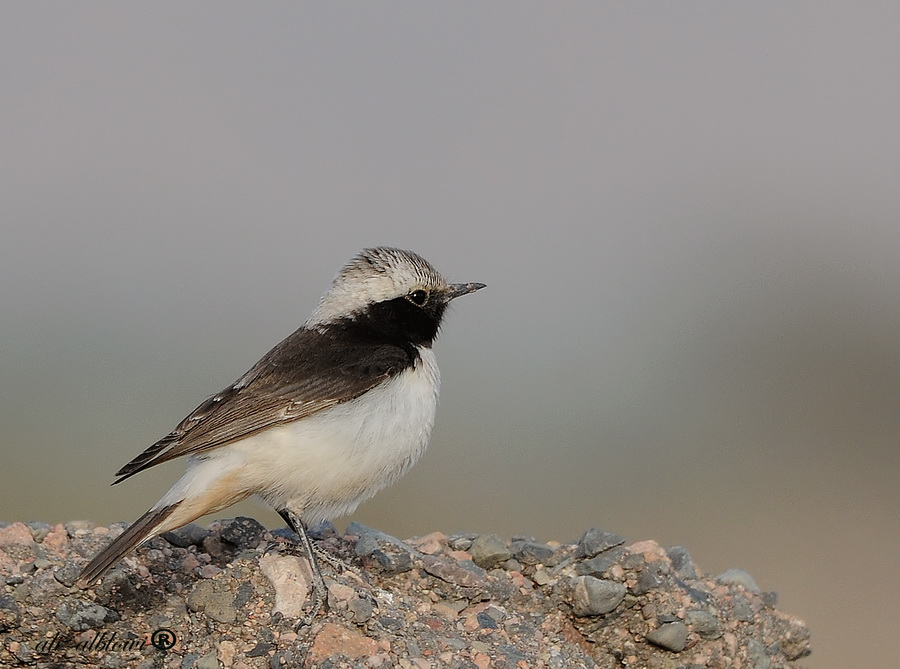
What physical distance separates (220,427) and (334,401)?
2.30ft

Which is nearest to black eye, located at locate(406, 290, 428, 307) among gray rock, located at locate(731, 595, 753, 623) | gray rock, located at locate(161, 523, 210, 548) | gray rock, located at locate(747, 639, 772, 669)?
gray rock, located at locate(161, 523, 210, 548)

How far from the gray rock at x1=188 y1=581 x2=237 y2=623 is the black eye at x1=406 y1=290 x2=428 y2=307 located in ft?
8.06

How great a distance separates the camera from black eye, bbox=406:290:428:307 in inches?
288

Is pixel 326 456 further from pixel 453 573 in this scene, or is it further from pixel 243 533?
pixel 453 573

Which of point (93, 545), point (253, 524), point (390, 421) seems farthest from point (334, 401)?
point (93, 545)

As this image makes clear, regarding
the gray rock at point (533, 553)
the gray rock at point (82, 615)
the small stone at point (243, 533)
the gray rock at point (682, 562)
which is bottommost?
the gray rock at point (82, 615)

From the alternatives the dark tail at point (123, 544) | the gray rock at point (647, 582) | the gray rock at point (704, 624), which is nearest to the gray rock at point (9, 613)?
the dark tail at point (123, 544)

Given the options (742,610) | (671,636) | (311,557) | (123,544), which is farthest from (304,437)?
(742,610)

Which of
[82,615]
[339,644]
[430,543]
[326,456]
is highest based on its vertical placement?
[430,543]

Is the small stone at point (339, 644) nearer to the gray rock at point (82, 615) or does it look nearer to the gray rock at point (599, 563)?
the gray rock at point (82, 615)

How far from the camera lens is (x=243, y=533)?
21.9 ft

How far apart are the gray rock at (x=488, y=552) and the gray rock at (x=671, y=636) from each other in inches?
46.1

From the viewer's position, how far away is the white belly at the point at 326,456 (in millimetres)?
6188

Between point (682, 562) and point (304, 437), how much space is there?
2.85 metres
